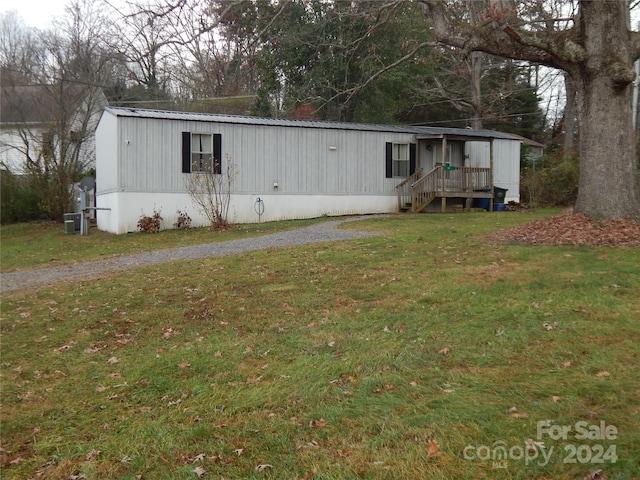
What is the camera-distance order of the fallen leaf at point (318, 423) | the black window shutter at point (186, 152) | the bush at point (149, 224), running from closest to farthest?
the fallen leaf at point (318, 423)
the bush at point (149, 224)
the black window shutter at point (186, 152)

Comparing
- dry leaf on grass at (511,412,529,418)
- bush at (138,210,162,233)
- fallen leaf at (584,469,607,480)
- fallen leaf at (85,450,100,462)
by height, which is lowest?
fallen leaf at (85,450,100,462)

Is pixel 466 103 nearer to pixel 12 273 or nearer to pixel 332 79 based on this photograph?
pixel 332 79

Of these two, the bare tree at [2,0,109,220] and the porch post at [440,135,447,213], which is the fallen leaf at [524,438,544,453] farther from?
the bare tree at [2,0,109,220]

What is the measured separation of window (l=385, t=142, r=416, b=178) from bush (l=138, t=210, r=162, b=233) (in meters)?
8.40

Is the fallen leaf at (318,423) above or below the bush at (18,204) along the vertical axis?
below

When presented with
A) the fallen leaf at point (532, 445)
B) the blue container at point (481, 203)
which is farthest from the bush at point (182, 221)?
the fallen leaf at point (532, 445)

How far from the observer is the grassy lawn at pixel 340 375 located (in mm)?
3166

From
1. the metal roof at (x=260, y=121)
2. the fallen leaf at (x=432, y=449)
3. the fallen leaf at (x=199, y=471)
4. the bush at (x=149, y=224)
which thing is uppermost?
the metal roof at (x=260, y=121)

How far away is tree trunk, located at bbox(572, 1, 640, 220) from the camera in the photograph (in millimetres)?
9625

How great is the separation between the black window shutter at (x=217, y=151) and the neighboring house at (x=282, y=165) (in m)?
0.03

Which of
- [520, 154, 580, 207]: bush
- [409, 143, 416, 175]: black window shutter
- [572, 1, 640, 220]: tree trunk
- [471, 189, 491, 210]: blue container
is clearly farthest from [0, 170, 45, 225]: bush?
[572, 1, 640, 220]: tree trunk

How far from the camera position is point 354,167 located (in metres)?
20.2

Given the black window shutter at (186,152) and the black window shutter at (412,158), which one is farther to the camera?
the black window shutter at (412,158)

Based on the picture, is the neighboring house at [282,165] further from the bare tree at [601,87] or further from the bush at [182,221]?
the bare tree at [601,87]
